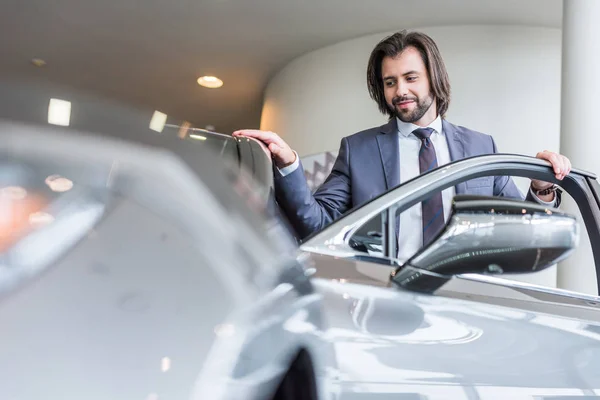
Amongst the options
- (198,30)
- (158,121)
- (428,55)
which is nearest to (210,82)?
(198,30)

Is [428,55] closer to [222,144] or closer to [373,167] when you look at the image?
[373,167]

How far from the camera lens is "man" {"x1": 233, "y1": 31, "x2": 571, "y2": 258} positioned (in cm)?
138

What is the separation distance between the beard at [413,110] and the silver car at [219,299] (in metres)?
1.14

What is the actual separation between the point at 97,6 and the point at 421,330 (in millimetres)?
3929

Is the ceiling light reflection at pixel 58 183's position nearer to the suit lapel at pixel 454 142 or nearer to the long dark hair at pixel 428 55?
the suit lapel at pixel 454 142

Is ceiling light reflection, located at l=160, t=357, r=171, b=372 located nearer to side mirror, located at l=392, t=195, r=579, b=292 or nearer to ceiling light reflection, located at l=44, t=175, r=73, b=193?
ceiling light reflection, located at l=44, t=175, r=73, b=193

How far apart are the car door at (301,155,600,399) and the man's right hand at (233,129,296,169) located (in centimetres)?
42

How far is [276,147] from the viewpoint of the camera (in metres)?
1.32

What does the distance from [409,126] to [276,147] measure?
2.13 feet

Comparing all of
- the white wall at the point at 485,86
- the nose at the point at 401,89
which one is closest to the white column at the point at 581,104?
the nose at the point at 401,89

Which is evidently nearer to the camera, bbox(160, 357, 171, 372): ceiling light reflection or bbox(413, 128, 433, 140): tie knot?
bbox(160, 357, 171, 372): ceiling light reflection

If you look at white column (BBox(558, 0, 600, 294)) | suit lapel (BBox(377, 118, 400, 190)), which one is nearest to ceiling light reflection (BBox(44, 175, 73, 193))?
suit lapel (BBox(377, 118, 400, 190))

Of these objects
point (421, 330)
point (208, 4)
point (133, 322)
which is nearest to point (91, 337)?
point (133, 322)

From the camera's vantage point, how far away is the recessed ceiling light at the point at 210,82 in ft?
18.0
